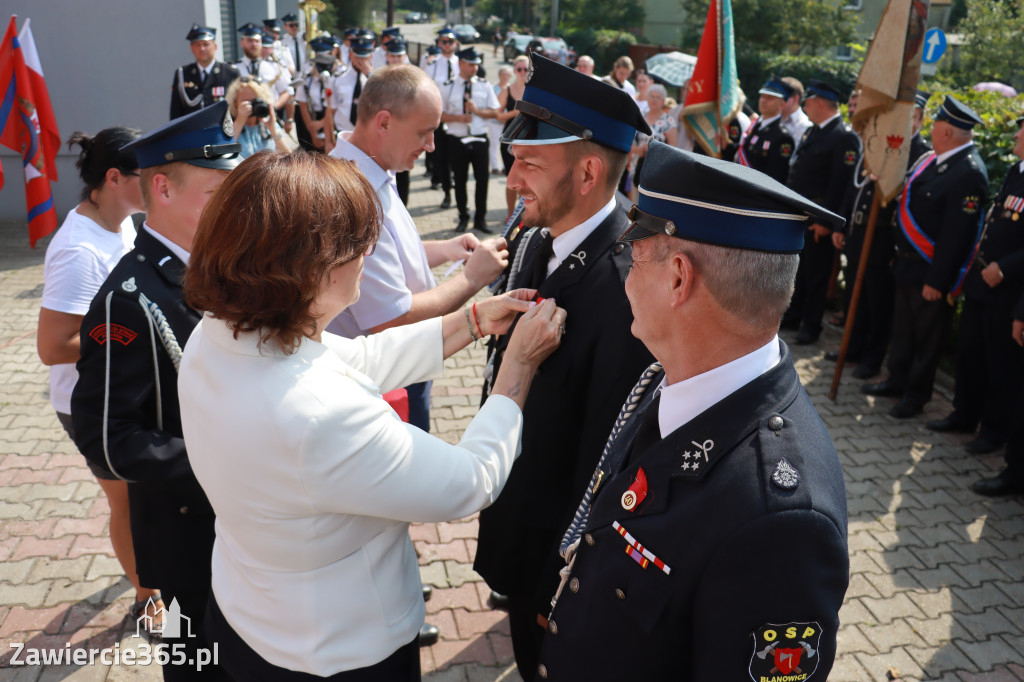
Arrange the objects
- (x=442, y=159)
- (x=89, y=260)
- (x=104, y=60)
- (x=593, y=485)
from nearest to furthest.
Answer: (x=593, y=485), (x=89, y=260), (x=104, y=60), (x=442, y=159)

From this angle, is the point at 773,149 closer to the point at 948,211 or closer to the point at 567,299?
the point at 948,211

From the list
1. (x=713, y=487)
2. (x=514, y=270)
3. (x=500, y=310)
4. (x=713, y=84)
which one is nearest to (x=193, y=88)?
(x=713, y=84)

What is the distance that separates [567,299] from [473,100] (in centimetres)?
894

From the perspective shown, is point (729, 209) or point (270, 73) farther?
point (270, 73)

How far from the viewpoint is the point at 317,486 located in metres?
1.62

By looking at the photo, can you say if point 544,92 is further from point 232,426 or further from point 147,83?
point 147,83

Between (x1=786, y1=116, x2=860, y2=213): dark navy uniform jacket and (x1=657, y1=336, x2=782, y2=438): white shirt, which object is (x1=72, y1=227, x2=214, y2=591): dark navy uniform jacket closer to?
(x1=657, y1=336, x2=782, y2=438): white shirt

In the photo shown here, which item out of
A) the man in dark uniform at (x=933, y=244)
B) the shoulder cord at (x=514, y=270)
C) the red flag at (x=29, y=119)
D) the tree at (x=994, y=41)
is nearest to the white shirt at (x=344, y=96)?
the red flag at (x=29, y=119)

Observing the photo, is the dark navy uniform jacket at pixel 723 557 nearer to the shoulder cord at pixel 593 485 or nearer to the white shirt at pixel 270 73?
the shoulder cord at pixel 593 485

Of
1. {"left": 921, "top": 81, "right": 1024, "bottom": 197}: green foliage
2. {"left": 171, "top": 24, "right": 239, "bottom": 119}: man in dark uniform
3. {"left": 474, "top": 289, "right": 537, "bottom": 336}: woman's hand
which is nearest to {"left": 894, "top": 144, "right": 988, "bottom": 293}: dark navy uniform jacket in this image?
{"left": 921, "top": 81, "right": 1024, "bottom": 197}: green foliage

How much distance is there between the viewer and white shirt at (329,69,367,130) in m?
10.8

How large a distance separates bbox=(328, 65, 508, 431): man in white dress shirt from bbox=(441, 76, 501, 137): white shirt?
734 cm

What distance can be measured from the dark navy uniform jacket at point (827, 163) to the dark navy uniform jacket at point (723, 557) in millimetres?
6452

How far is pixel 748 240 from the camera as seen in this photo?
157cm
